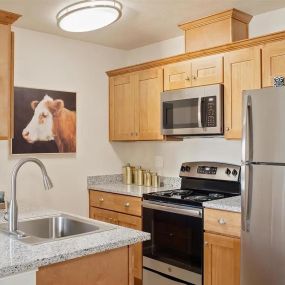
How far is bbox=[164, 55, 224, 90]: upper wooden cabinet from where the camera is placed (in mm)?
3087

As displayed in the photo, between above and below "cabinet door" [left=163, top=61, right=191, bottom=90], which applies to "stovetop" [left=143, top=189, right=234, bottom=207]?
below

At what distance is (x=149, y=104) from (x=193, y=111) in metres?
0.61

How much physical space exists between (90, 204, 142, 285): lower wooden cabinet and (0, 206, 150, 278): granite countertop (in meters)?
1.46

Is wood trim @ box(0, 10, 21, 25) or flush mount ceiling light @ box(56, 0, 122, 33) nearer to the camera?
wood trim @ box(0, 10, 21, 25)

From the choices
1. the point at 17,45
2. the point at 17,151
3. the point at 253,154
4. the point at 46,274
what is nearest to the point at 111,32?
the point at 17,45

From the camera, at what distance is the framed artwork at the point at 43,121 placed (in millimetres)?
→ 3469

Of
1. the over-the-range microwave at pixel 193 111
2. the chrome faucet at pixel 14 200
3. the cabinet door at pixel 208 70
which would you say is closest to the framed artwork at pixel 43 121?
the over-the-range microwave at pixel 193 111

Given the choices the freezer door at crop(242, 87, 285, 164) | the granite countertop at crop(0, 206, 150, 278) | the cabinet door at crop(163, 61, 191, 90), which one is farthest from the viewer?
the cabinet door at crop(163, 61, 191, 90)

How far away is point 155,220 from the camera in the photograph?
128 inches

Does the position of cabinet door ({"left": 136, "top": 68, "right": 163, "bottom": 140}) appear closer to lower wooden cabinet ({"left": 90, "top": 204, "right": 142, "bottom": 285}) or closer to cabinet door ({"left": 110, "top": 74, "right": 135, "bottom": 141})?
cabinet door ({"left": 110, "top": 74, "right": 135, "bottom": 141})

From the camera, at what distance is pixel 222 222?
2.70 meters

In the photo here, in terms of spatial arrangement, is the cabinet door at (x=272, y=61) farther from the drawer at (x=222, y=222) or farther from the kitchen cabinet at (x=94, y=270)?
the kitchen cabinet at (x=94, y=270)

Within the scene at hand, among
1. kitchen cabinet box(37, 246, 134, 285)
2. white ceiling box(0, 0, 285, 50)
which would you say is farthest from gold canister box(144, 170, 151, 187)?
kitchen cabinet box(37, 246, 134, 285)

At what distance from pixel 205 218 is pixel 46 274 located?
153cm
